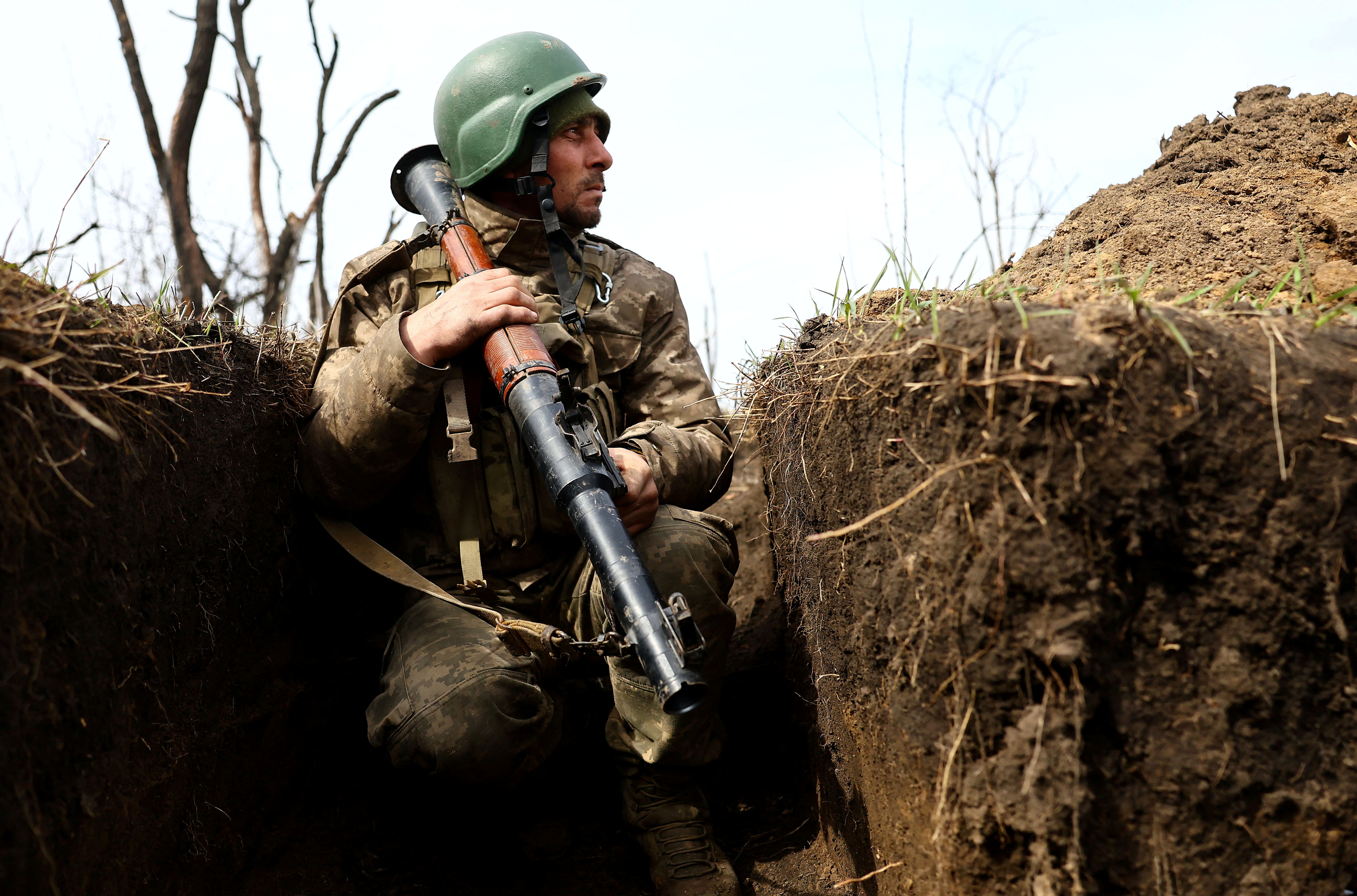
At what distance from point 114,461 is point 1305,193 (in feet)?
11.0

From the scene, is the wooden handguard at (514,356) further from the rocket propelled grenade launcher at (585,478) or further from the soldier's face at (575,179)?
the soldier's face at (575,179)

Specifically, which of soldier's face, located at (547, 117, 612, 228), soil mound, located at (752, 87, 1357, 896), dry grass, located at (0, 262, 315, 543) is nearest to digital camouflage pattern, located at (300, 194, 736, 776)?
soldier's face, located at (547, 117, 612, 228)

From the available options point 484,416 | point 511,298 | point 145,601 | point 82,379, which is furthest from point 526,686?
point 82,379

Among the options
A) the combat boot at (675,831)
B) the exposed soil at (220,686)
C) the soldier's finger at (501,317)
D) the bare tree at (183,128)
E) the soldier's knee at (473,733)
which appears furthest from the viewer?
the bare tree at (183,128)

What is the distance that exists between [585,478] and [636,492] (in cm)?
23

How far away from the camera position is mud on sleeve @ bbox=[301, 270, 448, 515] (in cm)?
229

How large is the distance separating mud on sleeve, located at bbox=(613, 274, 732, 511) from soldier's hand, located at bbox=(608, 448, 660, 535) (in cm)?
7

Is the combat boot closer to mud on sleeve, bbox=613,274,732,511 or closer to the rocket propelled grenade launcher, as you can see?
the rocket propelled grenade launcher

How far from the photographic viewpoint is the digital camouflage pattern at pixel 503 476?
2303 millimetres

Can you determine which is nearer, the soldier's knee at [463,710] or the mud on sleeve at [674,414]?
the soldier's knee at [463,710]

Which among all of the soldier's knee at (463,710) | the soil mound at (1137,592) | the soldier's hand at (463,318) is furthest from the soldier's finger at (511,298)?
the soil mound at (1137,592)

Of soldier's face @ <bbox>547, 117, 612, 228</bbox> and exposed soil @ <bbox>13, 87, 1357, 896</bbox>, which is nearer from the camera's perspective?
exposed soil @ <bbox>13, 87, 1357, 896</bbox>

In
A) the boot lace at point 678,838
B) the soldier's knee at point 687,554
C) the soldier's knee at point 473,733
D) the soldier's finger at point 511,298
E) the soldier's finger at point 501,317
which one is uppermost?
the soldier's finger at point 511,298

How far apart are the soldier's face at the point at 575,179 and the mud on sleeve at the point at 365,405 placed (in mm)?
513
